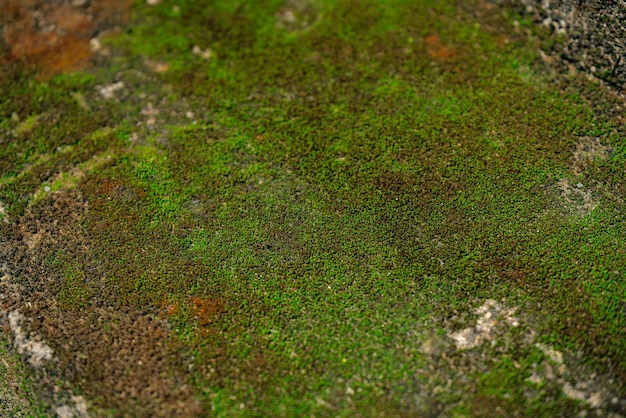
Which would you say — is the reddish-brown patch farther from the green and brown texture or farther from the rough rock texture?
the rough rock texture

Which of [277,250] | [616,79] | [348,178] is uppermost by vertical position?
[616,79]

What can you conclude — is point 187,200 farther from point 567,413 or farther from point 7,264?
point 567,413

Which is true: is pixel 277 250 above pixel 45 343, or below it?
above

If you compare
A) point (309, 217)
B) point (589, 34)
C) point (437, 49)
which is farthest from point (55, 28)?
point (589, 34)

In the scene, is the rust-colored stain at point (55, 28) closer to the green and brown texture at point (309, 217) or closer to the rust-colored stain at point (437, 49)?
the green and brown texture at point (309, 217)

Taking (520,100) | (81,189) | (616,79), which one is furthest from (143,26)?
(616,79)

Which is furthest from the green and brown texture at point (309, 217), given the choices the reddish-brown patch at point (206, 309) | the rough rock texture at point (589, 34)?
the rough rock texture at point (589, 34)
